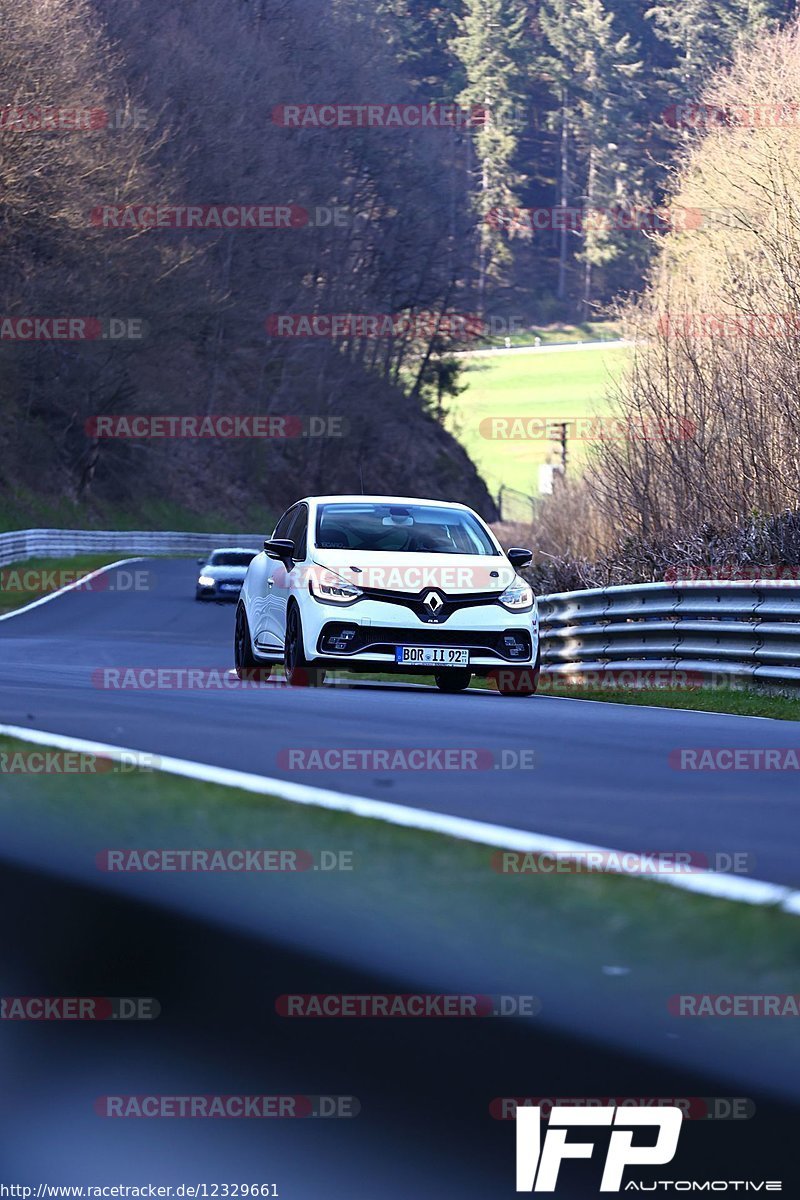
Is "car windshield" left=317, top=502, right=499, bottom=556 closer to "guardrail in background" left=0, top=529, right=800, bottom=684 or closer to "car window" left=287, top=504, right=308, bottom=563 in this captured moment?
"car window" left=287, top=504, right=308, bottom=563

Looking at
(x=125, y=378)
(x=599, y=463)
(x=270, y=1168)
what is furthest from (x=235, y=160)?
(x=270, y=1168)

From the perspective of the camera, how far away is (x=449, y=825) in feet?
16.7

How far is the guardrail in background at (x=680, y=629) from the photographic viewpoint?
50.1 ft

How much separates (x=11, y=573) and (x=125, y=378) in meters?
21.4

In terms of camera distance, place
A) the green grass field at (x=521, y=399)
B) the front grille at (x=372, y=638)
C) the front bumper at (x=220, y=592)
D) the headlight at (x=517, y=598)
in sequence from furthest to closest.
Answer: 1. the green grass field at (x=521, y=399)
2. the front bumper at (x=220, y=592)
3. the headlight at (x=517, y=598)
4. the front grille at (x=372, y=638)

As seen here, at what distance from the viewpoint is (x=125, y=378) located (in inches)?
2665

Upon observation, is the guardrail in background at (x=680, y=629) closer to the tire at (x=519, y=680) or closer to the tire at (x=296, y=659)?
the tire at (x=519, y=680)

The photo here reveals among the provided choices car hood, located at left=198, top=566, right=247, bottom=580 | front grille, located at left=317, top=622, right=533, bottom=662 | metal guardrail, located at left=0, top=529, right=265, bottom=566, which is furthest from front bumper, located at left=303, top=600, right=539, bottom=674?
metal guardrail, located at left=0, top=529, right=265, bottom=566

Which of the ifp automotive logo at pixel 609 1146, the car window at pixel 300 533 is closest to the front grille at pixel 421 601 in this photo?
the car window at pixel 300 533

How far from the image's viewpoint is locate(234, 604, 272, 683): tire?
17.0m

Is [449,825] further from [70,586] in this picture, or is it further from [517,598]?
[70,586]

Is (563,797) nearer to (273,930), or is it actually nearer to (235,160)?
(273,930)

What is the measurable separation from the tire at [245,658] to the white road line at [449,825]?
910 centimetres

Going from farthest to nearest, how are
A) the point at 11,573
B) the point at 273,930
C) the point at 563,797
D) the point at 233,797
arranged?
1. the point at 11,573
2. the point at 563,797
3. the point at 233,797
4. the point at 273,930
